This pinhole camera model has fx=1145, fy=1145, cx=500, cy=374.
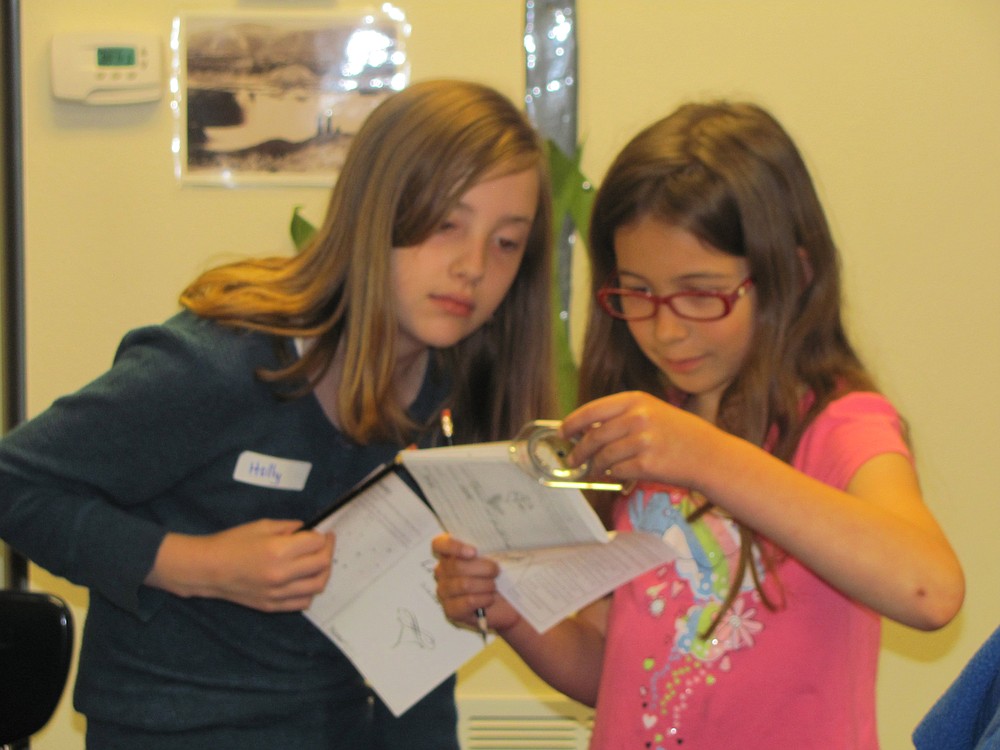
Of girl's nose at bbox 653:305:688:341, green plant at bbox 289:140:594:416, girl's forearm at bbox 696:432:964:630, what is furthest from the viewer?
green plant at bbox 289:140:594:416

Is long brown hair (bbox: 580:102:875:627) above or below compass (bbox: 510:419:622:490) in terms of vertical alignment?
above

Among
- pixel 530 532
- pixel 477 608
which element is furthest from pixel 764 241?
pixel 477 608

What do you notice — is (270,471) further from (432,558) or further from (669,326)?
(669,326)

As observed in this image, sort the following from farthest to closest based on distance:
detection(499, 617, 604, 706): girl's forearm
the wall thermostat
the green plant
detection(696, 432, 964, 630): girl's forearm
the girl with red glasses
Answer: the wall thermostat → the green plant → detection(499, 617, 604, 706): girl's forearm → the girl with red glasses → detection(696, 432, 964, 630): girl's forearm

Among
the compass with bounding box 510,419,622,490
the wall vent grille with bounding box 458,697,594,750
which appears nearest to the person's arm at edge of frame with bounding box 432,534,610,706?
the compass with bounding box 510,419,622,490

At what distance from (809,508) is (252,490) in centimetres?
70

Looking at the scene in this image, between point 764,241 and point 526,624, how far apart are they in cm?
61

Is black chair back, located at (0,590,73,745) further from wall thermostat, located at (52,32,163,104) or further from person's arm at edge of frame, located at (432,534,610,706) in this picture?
wall thermostat, located at (52,32,163,104)

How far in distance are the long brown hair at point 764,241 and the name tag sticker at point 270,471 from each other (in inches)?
20.5

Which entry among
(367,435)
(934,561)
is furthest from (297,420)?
(934,561)

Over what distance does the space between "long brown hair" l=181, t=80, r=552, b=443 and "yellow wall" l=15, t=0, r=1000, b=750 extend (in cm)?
117

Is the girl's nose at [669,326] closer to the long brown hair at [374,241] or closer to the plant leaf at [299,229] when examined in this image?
the long brown hair at [374,241]

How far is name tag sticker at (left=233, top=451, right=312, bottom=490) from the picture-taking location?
144 cm

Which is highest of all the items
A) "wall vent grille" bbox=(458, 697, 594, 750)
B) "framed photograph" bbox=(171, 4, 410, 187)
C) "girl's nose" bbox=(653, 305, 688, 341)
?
"framed photograph" bbox=(171, 4, 410, 187)
